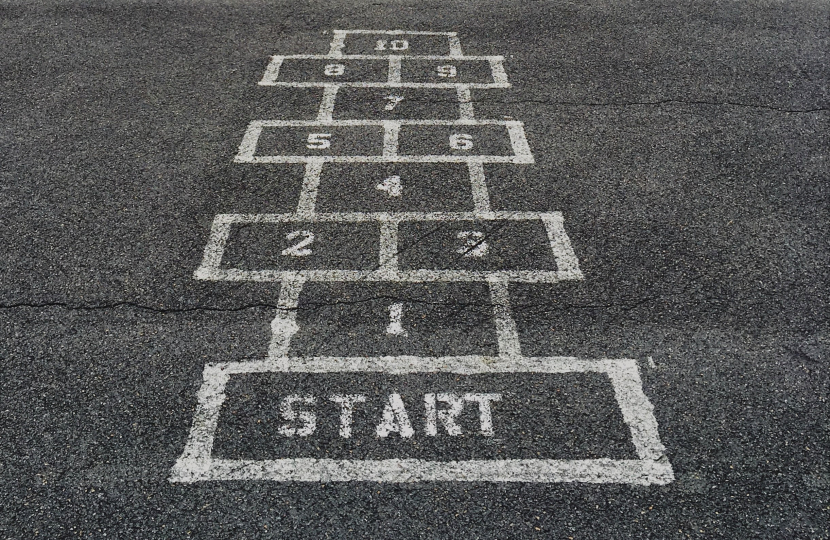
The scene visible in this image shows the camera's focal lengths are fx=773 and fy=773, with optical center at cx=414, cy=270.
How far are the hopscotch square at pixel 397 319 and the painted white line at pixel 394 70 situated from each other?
353 cm

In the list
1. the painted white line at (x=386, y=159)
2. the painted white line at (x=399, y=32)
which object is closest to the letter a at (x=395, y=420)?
the painted white line at (x=386, y=159)

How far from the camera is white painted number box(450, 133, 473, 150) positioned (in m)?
6.70

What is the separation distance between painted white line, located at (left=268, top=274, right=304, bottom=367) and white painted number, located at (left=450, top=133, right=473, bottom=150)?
226 cm

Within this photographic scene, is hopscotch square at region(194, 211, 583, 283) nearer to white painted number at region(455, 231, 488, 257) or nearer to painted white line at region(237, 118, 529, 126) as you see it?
white painted number at region(455, 231, 488, 257)

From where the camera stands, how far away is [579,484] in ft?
12.3

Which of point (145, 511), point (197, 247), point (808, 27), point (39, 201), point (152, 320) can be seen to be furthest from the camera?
point (808, 27)

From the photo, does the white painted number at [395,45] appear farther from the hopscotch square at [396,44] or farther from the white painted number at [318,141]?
the white painted number at [318,141]

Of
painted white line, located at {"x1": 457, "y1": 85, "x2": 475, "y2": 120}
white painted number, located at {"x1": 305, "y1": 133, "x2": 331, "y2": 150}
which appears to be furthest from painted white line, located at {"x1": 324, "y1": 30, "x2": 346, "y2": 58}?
white painted number, located at {"x1": 305, "y1": 133, "x2": 331, "y2": 150}

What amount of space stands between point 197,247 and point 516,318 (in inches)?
89.7

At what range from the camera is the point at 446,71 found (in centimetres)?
814

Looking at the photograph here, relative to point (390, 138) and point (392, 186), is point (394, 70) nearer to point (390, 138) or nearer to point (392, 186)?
point (390, 138)

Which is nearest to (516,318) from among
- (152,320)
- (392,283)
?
(392,283)

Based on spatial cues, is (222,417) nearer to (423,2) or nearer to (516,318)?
(516,318)

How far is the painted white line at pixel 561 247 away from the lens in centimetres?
519
